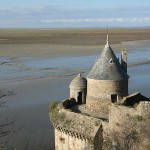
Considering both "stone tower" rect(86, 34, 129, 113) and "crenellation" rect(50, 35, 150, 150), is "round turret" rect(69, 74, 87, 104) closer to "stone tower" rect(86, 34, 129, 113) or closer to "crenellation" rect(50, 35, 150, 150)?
"crenellation" rect(50, 35, 150, 150)

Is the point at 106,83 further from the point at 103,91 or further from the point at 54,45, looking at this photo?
the point at 54,45

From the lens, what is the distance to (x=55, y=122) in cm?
2034

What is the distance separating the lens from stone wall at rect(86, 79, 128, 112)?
2022cm

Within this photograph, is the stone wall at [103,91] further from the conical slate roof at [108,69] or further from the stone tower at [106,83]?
the conical slate roof at [108,69]

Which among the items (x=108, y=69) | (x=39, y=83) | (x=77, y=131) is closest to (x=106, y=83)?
(x=108, y=69)

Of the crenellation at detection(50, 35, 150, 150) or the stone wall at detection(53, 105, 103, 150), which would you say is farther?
the stone wall at detection(53, 105, 103, 150)

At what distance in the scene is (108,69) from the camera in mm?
20438

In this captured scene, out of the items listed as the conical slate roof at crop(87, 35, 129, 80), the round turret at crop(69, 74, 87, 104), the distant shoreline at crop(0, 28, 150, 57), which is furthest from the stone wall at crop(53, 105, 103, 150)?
the distant shoreline at crop(0, 28, 150, 57)

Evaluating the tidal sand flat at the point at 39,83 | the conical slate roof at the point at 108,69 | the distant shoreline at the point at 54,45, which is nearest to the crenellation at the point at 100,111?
the conical slate roof at the point at 108,69

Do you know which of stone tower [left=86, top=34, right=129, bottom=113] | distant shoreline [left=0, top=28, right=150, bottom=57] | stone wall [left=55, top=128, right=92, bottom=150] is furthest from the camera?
distant shoreline [left=0, top=28, right=150, bottom=57]

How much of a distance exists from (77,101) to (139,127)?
6754mm

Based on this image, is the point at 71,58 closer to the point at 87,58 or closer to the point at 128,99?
the point at 87,58

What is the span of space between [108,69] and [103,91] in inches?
Answer: 46.6

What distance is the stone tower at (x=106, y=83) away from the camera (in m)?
20.2
